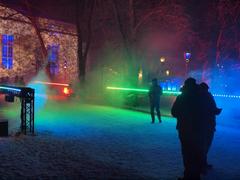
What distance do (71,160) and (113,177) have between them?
190 cm

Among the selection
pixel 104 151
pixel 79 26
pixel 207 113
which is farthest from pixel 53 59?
pixel 207 113

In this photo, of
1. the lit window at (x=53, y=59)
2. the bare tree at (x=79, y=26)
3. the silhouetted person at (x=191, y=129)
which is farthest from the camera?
the lit window at (x=53, y=59)

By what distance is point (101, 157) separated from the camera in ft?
34.2

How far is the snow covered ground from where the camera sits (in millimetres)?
8750

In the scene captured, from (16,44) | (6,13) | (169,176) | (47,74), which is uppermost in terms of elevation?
(6,13)

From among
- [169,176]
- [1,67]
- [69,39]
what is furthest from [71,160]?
[69,39]

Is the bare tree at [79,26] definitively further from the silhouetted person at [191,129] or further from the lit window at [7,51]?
the silhouetted person at [191,129]

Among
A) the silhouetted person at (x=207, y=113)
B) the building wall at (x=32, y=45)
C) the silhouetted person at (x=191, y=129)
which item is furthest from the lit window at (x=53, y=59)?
the silhouetted person at (x=191, y=129)

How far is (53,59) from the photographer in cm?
4547

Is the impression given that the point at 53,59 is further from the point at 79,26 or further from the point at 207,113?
the point at 207,113

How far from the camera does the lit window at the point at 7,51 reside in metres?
40.1

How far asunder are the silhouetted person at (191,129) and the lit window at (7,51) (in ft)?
112

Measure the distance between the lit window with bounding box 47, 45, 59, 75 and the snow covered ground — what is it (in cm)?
2715

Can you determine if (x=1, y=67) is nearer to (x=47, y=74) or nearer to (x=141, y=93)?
(x=47, y=74)
